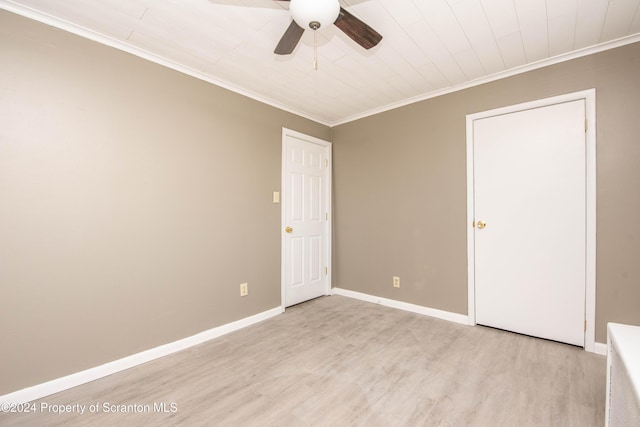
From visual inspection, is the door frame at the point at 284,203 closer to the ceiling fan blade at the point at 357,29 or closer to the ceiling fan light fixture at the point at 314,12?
the ceiling fan blade at the point at 357,29

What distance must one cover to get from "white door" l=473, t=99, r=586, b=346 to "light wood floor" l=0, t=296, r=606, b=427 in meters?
0.23

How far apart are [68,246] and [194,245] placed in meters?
0.85

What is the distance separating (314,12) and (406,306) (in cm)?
300

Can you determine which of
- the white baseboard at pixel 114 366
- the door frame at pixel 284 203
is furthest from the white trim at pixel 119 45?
the white baseboard at pixel 114 366

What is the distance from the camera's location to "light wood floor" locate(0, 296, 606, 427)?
1.59 meters

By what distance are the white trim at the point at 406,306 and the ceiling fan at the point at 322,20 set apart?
267 cm

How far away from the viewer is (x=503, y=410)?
64.5 inches

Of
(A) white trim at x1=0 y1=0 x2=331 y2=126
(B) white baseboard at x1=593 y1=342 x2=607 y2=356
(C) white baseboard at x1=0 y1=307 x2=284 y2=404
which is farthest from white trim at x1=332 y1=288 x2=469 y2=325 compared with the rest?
(A) white trim at x1=0 y1=0 x2=331 y2=126

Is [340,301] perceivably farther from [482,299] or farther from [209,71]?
[209,71]

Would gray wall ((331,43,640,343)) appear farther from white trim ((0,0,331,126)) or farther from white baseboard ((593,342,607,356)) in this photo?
white trim ((0,0,331,126))

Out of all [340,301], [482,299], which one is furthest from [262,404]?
[482,299]

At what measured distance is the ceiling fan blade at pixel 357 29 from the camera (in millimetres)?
1490

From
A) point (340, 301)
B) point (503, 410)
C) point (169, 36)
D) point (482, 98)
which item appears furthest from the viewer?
point (340, 301)

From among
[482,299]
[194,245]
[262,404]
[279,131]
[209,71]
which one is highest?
[209,71]
